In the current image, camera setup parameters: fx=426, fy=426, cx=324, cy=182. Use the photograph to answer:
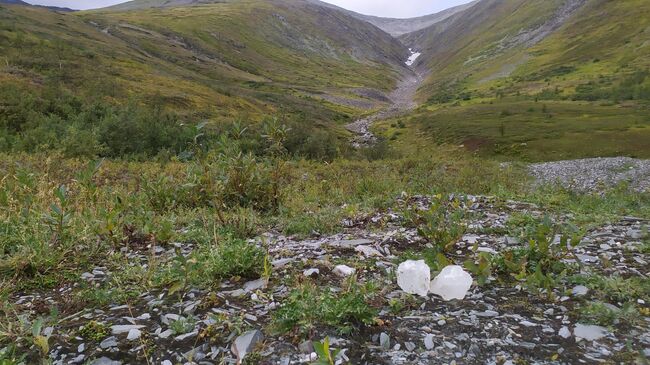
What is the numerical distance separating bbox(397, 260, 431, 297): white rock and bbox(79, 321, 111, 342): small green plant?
123 inches

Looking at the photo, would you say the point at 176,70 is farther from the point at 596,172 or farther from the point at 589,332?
the point at 589,332

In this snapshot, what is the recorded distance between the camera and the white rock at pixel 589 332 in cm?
391

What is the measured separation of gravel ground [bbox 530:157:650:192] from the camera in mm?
27781

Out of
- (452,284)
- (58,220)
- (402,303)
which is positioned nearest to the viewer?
(402,303)

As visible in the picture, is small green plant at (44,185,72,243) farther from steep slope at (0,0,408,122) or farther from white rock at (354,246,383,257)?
steep slope at (0,0,408,122)

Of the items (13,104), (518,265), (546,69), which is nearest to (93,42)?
(13,104)

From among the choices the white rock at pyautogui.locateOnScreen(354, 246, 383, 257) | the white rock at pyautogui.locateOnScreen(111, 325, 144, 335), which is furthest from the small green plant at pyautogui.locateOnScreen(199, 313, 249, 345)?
the white rock at pyautogui.locateOnScreen(354, 246, 383, 257)

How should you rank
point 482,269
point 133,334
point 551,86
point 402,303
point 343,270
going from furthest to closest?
1. point 551,86
2. point 343,270
3. point 482,269
4. point 402,303
5. point 133,334

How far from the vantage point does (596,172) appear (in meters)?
32.2

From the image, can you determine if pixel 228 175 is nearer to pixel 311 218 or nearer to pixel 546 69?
pixel 311 218

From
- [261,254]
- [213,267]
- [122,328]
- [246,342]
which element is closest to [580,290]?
[246,342]

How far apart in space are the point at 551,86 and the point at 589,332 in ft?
326

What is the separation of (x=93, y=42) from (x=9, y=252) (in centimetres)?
9007

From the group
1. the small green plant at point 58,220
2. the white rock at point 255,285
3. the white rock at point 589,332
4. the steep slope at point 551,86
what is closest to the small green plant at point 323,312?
the white rock at point 255,285
